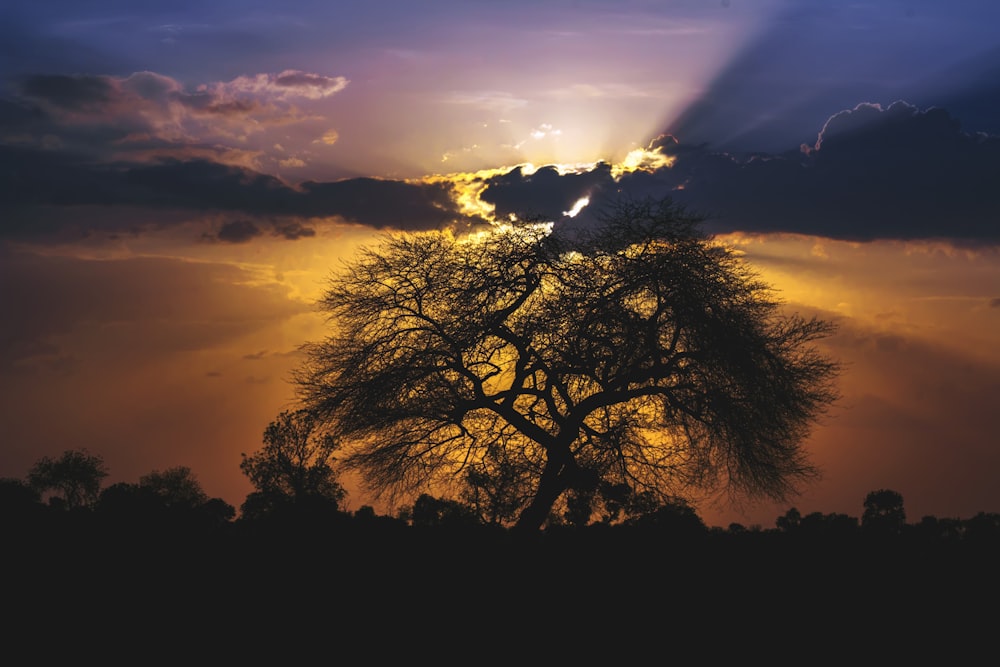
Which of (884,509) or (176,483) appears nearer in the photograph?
(884,509)

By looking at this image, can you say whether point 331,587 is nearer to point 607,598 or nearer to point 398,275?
point 607,598

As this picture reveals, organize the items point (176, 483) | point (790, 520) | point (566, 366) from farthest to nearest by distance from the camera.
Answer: point (176, 483), point (790, 520), point (566, 366)

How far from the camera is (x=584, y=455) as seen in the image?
77.0 ft

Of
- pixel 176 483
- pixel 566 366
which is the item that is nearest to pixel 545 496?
pixel 566 366

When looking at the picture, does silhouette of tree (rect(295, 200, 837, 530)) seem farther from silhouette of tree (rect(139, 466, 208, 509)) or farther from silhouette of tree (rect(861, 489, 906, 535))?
silhouette of tree (rect(139, 466, 208, 509))

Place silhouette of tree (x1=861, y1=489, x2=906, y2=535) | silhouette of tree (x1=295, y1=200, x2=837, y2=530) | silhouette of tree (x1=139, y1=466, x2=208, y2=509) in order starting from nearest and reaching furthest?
silhouette of tree (x1=295, y1=200, x2=837, y2=530)
silhouette of tree (x1=861, y1=489, x2=906, y2=535)
silhouette of tree (x1=139, y1=466, x2=208, y2=509)

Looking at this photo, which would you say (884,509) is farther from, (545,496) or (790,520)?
(545,496)

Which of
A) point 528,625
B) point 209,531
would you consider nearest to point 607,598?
point 528,625

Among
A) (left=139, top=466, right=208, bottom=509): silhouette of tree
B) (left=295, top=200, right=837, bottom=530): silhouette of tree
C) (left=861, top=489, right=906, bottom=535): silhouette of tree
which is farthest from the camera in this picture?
(left=139, top=466, right=208, bottom=509): silhouette of tree

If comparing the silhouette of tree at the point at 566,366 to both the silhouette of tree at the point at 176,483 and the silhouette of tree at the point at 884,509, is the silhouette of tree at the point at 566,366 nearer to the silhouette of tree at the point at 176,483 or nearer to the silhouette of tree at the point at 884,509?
the silhouette of tree at the point at 884,509

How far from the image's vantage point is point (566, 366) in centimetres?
2194

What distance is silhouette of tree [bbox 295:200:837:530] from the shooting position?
2120 centimetres

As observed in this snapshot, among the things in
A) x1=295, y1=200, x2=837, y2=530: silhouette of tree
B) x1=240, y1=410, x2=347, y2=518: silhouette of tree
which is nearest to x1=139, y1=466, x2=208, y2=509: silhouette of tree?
x1=240, y1=410, x2=347, y2=518: silhouette of tree

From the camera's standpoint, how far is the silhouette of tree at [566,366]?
2120 centimetres
